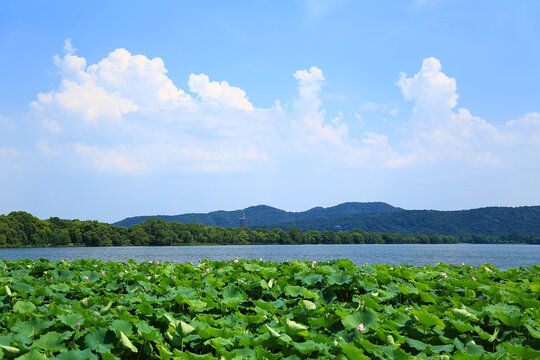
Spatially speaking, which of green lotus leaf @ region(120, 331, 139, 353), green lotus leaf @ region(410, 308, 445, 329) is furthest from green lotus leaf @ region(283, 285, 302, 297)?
green lotus leaf @ region(120, 331, 139, 353)

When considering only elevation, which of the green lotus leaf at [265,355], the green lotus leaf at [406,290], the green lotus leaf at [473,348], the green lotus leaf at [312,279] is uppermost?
the green lotus leaf at [312,279]

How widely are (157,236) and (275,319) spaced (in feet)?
446

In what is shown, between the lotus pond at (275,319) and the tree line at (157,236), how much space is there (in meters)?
124

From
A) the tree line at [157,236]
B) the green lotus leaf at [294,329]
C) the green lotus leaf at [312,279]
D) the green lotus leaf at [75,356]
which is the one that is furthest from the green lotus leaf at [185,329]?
the tree line at [157,236]

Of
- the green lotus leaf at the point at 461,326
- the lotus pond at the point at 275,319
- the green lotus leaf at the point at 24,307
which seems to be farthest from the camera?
the green lotus leaf at the point at 24,307

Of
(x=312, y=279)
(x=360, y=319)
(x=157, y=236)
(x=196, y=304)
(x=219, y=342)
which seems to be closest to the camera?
(x=219, y=342)

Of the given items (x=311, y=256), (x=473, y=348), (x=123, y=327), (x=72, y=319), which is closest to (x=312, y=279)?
(x=473, y=348)

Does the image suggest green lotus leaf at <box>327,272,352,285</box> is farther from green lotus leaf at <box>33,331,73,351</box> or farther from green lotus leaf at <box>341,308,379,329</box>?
green lotus leaf at <box>33,331,73,351</box>

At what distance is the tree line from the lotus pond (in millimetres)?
124430

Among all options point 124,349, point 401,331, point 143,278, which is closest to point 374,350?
point 401,331

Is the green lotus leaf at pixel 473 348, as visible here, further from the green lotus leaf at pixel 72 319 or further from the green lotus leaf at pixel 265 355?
the green lotus leaf at pixel 72 319

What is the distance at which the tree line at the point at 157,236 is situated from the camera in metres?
115

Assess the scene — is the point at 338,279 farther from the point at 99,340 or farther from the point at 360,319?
the point at 99,340

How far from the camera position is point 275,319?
194 inches
